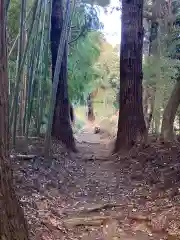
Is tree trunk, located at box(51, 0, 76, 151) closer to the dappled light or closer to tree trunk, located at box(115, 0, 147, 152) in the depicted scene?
the dappled light

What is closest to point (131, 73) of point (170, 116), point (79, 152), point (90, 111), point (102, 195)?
point (170, 116)

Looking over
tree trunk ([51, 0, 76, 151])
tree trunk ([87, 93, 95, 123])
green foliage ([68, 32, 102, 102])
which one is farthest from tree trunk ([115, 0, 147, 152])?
tree trunk ([87, 93, 95, 123])

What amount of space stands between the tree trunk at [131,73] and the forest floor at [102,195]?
724 millimetres

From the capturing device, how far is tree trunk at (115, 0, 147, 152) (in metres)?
8.14

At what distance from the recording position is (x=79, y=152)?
356 inches

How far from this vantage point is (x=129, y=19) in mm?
8180

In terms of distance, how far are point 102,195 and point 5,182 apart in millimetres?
2933

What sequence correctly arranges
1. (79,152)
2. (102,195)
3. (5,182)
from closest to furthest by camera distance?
(5,182), (102,195), (79,152)

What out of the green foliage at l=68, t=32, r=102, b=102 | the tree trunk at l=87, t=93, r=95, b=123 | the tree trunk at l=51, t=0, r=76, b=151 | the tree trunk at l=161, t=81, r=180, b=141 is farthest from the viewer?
the tree trunk at l=87, t=93, r=95, b=123

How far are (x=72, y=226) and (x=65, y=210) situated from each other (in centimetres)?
56

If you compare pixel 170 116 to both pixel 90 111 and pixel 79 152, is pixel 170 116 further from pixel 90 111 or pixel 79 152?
pixel 90 111

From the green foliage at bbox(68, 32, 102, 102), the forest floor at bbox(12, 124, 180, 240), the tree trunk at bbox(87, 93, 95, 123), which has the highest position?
the green foliage at bbox(68, 32, 102, 102)

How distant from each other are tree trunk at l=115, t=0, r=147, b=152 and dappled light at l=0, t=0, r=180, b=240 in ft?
0.06

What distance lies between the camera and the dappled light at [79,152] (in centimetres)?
357
